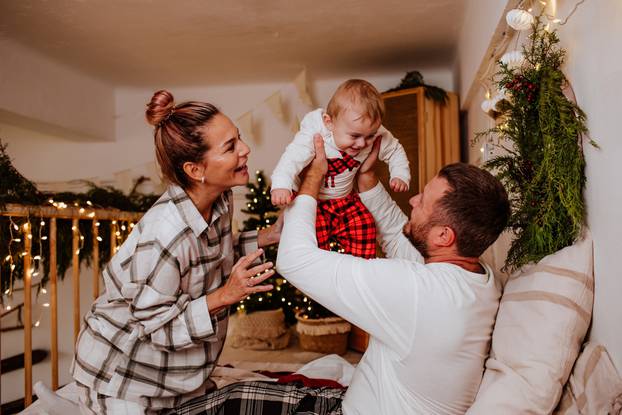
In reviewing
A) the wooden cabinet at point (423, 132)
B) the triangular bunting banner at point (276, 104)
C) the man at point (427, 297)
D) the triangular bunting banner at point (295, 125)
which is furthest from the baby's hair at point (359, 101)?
the triangular bunting banner at point (276, 104)

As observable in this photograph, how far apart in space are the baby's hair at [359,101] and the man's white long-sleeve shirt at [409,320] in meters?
0.62

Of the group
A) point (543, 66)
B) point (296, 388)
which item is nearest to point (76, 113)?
point (296, 388)

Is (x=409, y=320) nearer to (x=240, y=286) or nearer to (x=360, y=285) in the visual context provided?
(x=360, y=285)

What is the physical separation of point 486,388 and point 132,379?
1.09 metres

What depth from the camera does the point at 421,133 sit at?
407 centimetres

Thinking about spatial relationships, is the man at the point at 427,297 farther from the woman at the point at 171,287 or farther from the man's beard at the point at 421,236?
the woman at the point at 171,287

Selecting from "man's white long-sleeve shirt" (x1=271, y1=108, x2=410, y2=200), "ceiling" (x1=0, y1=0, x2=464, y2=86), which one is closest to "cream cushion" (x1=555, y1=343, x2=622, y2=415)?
"man's white long-sleeve shirt" (x1=271, y1=108, x2=410, y2=200)

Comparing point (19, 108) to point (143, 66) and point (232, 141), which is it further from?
point (232, 141)

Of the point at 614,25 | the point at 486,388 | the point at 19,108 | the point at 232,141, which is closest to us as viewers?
the point at 614,25

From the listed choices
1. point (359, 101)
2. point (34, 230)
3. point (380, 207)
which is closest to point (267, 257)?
point (34, 230)

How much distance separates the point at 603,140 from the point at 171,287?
4.08ft

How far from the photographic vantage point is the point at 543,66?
1.33 m

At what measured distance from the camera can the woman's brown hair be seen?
1621 mm

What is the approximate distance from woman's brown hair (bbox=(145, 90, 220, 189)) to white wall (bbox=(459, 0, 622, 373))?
43.8 inches
